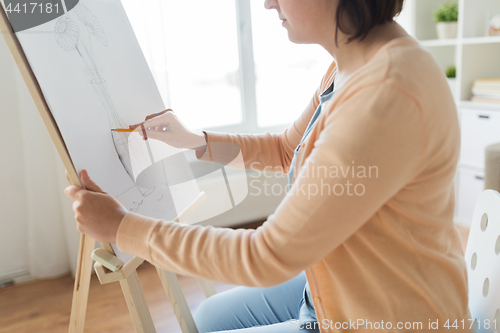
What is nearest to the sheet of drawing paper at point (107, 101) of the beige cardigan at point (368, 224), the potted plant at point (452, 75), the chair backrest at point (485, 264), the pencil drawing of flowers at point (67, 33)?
the pencil drawing of flowers at point (67, 33)

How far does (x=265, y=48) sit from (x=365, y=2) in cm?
204

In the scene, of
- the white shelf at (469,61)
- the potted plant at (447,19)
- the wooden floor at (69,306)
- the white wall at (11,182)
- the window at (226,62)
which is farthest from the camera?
the potted plant at (447,19)

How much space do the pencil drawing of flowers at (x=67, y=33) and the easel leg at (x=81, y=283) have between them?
41 centimetres

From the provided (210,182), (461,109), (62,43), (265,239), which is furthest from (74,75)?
(461,109)

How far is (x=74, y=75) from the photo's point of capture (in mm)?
886

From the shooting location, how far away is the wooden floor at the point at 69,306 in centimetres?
176

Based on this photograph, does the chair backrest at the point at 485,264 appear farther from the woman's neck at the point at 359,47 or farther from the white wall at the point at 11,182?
the white wall at the point at 11,182

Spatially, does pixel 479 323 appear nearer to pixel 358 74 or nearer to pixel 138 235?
pixel 358 74

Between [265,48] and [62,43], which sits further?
[265,48]

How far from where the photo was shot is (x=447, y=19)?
2.51m

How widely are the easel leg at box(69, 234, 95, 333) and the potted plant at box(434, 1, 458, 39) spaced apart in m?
2.46

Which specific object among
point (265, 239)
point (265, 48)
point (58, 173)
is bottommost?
point (58, 173)

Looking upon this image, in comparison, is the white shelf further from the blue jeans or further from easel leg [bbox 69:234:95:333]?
easel leg [bbox 69:234:95:333]

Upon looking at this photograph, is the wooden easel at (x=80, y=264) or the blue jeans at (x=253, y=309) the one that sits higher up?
the wooden easel at (x=80, y=264)
